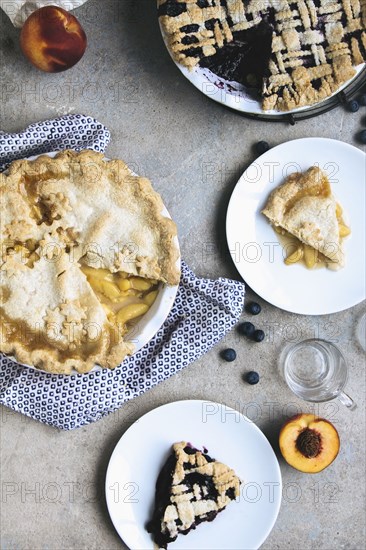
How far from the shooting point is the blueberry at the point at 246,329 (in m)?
2.19

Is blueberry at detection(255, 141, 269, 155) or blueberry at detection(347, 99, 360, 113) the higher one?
blueberry at detection(347, 99, 360, 113)

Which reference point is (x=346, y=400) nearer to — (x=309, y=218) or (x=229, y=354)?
(x=229, y=354)

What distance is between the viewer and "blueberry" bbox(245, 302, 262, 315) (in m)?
2.18

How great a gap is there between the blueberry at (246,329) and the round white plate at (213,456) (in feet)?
0.80

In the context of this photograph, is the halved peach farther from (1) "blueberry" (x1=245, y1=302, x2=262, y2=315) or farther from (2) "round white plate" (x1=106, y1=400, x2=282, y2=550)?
(1) "blueberry" (x1=245, y1=302, x2=262, y2=315)

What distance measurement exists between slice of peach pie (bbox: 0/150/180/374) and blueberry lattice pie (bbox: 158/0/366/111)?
0.43 metres

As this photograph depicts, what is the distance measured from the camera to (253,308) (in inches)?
86.0

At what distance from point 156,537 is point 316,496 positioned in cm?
54

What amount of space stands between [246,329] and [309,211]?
419 millimetres

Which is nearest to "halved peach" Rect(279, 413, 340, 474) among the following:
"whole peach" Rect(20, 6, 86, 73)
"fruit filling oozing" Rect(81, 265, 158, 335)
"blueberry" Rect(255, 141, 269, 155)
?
"fruit filling oozing" Rect(81, 265, 158, 335)

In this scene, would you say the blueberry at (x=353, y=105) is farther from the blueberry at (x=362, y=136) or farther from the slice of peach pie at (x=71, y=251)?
the slice of peach pie at (x=71, y=251)

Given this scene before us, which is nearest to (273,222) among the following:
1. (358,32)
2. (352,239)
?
(352,239)

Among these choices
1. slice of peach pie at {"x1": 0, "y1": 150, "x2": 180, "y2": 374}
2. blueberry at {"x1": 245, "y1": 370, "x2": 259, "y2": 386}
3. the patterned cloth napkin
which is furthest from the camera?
blueberry at {"x1": 245, "y1": 370, "x2": 259, "y2": 386}

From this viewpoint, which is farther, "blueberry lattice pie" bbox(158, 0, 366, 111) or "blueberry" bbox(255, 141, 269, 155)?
"blueberry" bbox(255, 141, 269, 155)
